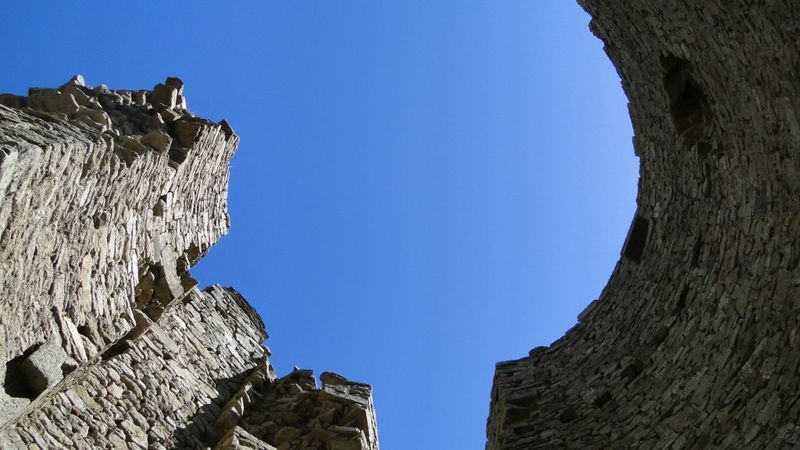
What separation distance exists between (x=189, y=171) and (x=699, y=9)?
6.26 metres

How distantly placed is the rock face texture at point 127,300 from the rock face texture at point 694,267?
2922 mm

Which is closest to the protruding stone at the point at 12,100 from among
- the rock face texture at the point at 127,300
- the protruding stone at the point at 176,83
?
the rock face texture at the point at 127,300

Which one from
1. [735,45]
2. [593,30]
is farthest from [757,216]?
[593,30]

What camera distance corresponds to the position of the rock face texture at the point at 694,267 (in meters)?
6.67

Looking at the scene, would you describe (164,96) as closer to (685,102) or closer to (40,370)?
(40,370)

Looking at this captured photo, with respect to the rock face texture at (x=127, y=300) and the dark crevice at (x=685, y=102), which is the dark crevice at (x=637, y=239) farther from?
the rock face texture at (x=127, y=300)

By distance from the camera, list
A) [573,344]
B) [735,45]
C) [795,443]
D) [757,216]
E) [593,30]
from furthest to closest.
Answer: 1. [573,344]
2. [593,30]
3. [757,216]
4. [735,45]
5. [795,443]

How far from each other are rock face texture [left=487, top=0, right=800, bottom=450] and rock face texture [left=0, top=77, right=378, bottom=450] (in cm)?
292

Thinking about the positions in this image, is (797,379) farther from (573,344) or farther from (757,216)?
(573,344)

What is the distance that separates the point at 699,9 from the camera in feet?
23.4

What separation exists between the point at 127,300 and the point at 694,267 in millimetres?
6092

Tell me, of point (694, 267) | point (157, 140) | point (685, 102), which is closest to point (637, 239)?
point (694, 267)

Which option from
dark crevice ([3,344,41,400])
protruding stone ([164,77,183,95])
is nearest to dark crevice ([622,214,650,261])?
protruding stone ([164,77,183,95])

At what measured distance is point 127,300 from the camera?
851 cm
